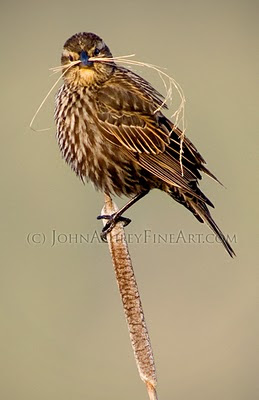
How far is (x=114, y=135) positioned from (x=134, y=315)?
146cm

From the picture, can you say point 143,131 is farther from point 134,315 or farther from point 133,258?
point 133,258

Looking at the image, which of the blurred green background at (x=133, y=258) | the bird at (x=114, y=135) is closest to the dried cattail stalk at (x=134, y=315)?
the bird at (x=114, y=135)

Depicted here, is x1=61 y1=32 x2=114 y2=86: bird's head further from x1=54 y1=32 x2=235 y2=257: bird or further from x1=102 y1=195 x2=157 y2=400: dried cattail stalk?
x1=102 y1=195 x2=157 y2=400: dried cattail stalk

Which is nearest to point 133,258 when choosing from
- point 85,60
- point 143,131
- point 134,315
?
point 143,131

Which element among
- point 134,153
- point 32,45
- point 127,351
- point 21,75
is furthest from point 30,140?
point 134,153

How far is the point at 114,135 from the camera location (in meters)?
4.58

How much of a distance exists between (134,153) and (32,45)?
3.28 metres

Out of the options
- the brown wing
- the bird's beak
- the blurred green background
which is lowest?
the blurred green background

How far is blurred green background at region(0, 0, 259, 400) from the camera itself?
5746mm

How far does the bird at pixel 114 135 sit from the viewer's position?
449cm

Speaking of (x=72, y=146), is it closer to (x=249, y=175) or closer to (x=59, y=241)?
(x=59, y=241)

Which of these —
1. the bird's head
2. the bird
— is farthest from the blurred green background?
the bird's head

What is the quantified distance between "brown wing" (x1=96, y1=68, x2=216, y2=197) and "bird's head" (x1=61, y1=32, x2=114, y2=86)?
65mm

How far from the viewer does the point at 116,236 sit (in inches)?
139
